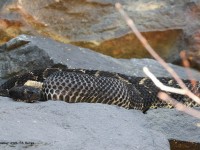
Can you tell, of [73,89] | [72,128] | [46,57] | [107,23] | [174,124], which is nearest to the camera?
[72,128]

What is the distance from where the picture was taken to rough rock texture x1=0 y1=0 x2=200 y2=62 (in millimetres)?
8820

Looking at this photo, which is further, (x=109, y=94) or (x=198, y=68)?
(x=198, y=68)

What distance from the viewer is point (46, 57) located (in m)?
7.60

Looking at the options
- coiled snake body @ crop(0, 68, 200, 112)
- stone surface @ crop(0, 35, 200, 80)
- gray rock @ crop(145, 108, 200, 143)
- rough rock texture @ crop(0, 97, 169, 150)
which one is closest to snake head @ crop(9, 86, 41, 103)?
coiled snake body @ crop(0, 68, 200, 112)

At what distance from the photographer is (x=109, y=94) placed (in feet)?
20.8

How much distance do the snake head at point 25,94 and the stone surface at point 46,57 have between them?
146 centimetres

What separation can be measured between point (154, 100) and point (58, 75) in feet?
5.93

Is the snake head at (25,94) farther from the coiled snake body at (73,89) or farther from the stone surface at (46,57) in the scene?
the stone surface at (46,57)

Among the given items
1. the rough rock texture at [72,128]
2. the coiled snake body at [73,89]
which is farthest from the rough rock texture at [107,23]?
the rough rock texture at [72,128]

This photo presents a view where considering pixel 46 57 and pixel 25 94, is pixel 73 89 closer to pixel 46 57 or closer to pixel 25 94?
pixel 25 94

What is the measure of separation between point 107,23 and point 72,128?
4.76 metres

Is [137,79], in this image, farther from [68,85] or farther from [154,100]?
[68,85]

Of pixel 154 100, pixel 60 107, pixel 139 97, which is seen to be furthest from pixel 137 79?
pixel 60 107

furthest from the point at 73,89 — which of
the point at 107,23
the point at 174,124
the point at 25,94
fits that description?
the point at 107,23
